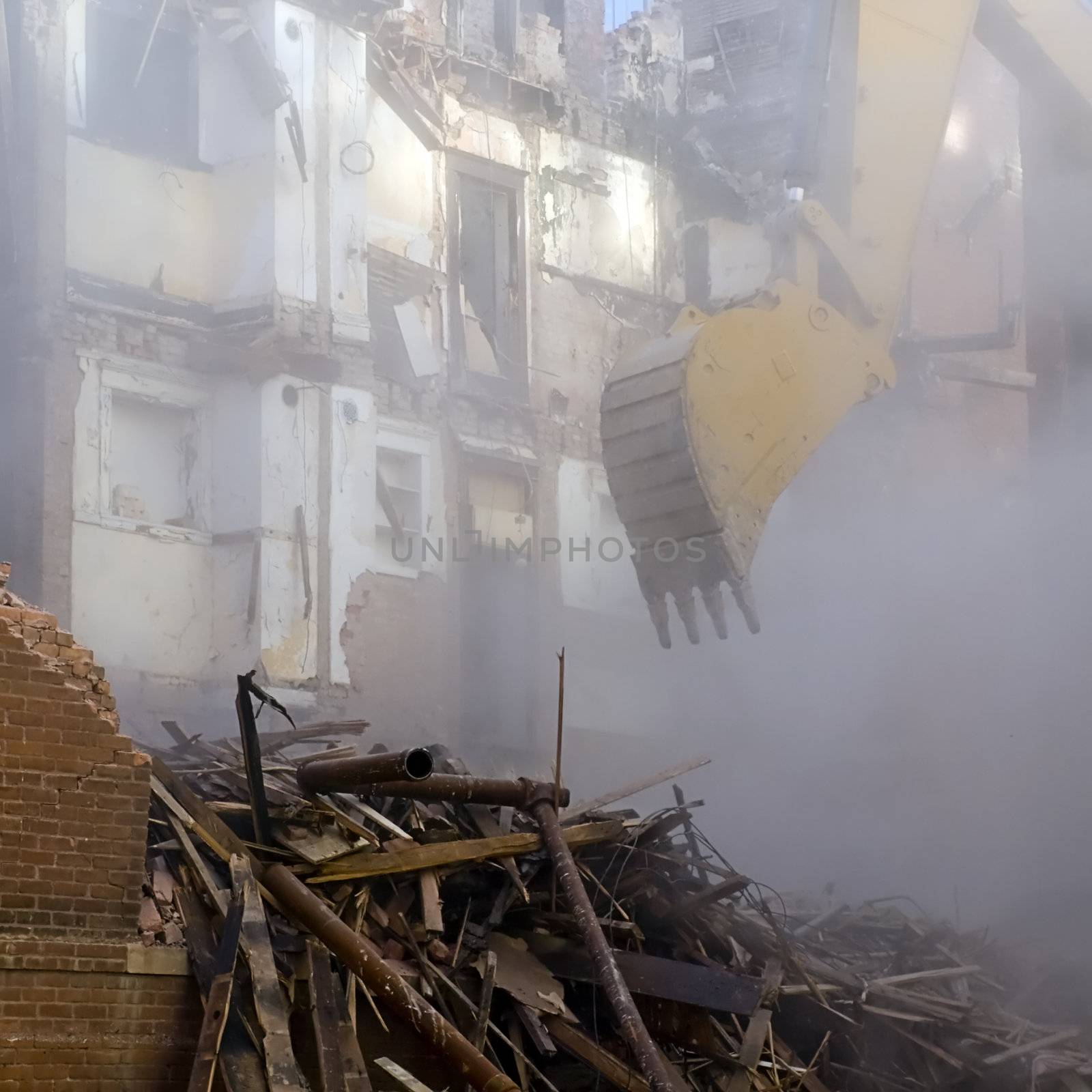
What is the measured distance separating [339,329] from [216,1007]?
1159cm

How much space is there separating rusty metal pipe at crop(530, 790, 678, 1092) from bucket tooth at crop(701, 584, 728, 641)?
223 cm

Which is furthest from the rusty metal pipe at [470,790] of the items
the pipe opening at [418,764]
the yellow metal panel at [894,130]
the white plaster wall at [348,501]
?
the white plaster wall at [348,501]

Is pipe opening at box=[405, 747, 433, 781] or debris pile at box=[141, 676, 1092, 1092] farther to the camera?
pipe opening at box=[405, 747, 433, 781]

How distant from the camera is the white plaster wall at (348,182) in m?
17.2

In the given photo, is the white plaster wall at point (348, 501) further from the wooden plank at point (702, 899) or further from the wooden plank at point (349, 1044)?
the wooden plank at point (349, 1044)

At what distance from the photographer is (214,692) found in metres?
15.9

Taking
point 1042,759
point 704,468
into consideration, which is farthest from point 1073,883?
point 704,468

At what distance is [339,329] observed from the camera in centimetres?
1708

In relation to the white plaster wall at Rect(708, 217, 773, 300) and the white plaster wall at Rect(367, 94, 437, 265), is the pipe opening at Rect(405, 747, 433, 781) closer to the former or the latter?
the white plaster wall at Rect(367, 94, 437, 265)

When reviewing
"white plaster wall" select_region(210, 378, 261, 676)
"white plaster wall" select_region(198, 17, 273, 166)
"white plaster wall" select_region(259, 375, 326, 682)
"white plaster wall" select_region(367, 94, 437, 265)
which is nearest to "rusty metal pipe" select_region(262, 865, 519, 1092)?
"white plaster wall" select_region(210, 378, 261, 676)

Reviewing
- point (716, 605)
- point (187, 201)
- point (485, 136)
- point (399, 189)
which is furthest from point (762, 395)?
point (485, 136)

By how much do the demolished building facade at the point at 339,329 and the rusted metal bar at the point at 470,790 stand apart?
8507 millimetres

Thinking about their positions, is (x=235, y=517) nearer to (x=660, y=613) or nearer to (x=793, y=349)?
(x=660, y=613)

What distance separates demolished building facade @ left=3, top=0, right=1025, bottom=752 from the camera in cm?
1542
